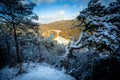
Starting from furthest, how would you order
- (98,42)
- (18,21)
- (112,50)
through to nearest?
(18,21), (98,42), (112,50)

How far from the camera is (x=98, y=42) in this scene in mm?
6309

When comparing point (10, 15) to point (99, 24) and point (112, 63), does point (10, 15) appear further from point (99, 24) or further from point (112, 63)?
point (112, 63)

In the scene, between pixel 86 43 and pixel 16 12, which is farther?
pixel 16 12

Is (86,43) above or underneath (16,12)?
underneath

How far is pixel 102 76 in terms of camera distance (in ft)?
17.6

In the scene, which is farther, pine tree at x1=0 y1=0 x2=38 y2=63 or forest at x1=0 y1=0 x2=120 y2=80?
pine tree at x1=0 y1=0 x2=38 y2=63

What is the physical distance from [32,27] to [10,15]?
7.59 feet

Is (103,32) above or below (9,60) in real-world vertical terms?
above

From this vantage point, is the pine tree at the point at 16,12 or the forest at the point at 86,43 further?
the pine tree at the point at 16,12

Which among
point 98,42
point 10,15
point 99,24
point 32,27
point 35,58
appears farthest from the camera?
point 35,58

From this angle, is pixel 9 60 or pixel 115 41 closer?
pixel 115 41

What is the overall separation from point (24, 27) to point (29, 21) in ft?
2.31

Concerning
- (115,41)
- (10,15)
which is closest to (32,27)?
(10,15)

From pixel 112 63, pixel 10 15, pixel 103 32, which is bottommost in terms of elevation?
pixel 112 63
